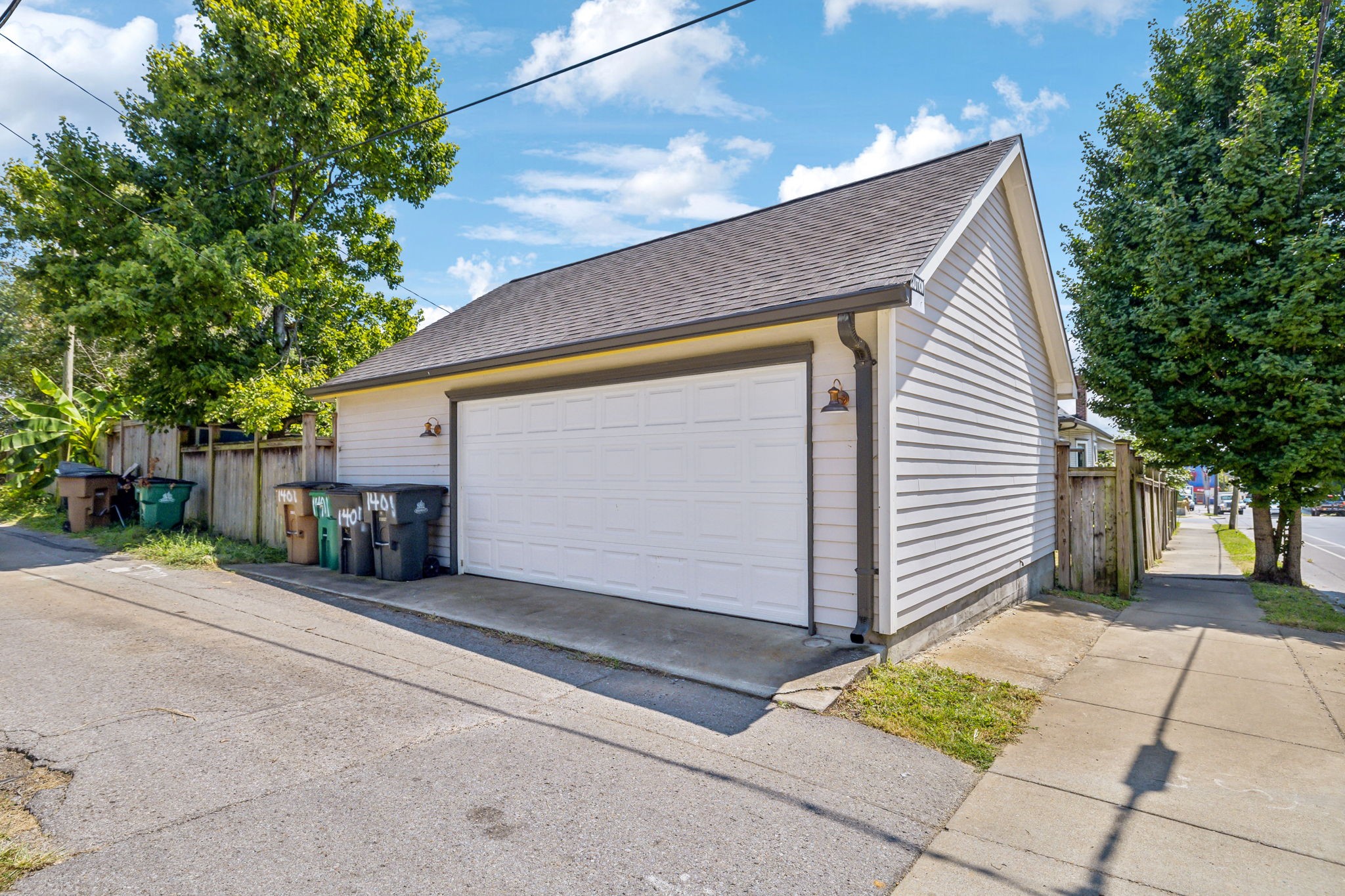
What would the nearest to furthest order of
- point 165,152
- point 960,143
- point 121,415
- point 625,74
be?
point 625,74 < point 960,143 < point 165,152 < point 121,415

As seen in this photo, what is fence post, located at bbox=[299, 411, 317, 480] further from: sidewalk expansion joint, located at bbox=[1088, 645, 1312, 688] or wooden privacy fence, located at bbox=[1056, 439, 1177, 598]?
wooden privacy fence, located at bbox=[1056, 439, 1177, 598]

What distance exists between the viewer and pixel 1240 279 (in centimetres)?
880

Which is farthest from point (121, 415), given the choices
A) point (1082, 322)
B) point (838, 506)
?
point (1082, 322)

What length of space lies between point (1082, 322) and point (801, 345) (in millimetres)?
7833

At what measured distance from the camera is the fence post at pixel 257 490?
10921 millimetres

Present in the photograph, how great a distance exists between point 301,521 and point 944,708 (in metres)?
8.83

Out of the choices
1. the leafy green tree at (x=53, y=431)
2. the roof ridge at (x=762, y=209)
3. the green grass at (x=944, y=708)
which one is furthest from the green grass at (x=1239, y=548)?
the leafy green tree at (x=53, y=431)

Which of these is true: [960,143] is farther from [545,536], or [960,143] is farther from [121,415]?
[121,415]

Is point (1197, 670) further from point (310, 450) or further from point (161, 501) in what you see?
point (161, 501)

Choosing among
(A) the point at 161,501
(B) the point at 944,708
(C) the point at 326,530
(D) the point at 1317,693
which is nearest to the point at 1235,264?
(D) the point at 1317,693

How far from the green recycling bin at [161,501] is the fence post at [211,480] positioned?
0.35 m

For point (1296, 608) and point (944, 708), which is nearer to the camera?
point (944, 708)

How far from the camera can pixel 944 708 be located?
4332 mm

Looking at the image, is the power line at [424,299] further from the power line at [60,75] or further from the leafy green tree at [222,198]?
the power line at [60,75]
